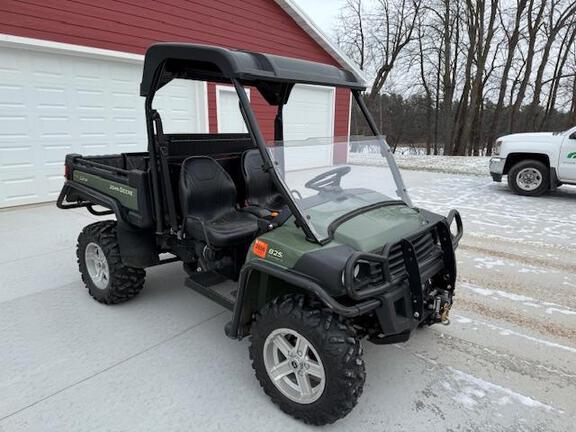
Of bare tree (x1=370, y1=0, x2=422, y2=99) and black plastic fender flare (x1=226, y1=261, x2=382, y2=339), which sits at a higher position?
bare tree (x1=370, y1=0, x2=422, y2=99)

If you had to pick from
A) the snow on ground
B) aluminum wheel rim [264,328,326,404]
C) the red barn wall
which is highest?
the red barn wall

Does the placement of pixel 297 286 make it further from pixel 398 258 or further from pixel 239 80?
pixel 239 80

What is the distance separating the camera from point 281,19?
1020 centimetres

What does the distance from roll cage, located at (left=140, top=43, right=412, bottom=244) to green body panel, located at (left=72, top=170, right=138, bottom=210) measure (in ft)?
0.71

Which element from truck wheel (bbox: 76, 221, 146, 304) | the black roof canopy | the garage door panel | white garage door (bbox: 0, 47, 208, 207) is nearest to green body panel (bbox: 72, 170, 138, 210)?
truck wheel (bbox: 76, 221, 146, 304)

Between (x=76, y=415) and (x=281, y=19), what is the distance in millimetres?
10028

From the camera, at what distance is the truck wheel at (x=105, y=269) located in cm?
330

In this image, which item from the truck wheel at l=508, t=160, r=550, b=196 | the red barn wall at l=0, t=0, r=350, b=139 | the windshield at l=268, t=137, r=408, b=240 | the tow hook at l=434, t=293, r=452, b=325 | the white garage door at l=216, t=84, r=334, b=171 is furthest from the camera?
A: the truck wheel at l=508, t=160, r=550, b=196

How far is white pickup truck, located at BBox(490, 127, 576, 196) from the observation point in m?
7.60

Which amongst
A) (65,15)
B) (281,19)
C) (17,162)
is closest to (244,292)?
(17,162)

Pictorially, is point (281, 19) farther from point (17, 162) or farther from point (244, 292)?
point (244, 292)

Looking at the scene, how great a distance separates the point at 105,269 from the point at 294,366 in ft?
6.68

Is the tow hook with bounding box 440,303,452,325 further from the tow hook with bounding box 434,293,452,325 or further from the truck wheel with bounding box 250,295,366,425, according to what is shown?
the truck wheel with bounding box 250,295,366,425

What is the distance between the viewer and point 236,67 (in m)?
2.20
